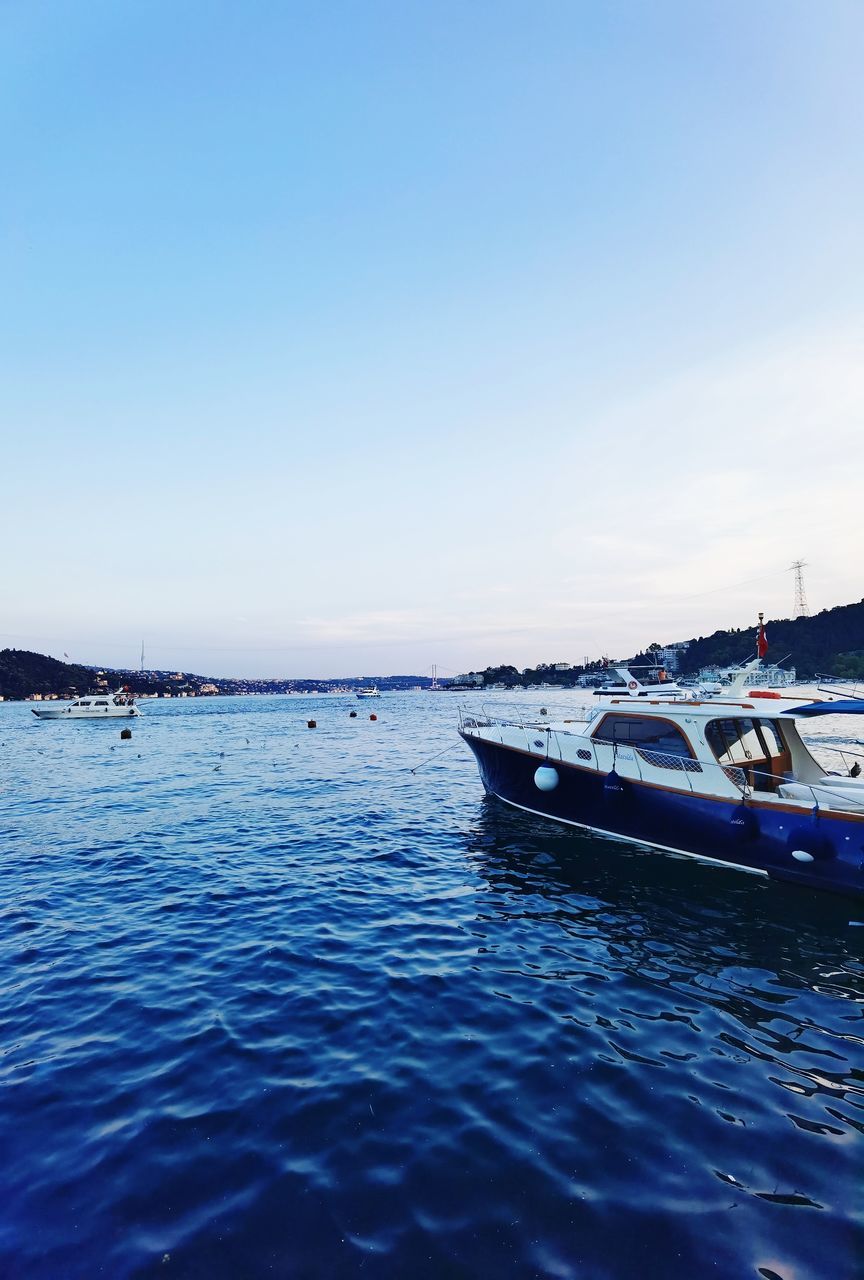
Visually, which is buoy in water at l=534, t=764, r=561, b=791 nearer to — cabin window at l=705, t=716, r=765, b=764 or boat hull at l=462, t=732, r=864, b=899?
boat hull at l=462, t=732, r=864, b=899

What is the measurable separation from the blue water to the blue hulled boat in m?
0.72

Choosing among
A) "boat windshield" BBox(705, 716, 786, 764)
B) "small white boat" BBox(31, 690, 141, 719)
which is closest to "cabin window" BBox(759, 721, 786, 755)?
"boat windshield" BBox(705, 716, 786, 764)

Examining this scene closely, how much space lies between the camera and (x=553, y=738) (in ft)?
51.7

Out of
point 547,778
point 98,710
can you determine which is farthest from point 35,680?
point 547,778

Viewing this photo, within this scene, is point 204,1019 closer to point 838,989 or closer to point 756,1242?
point 756,1242

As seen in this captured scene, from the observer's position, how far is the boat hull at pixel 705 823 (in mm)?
10875

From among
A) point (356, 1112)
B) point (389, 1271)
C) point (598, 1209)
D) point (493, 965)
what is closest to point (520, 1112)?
point (598, 1209)

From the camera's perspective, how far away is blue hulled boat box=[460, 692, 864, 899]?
11.2m

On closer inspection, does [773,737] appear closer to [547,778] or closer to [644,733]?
[644,733]

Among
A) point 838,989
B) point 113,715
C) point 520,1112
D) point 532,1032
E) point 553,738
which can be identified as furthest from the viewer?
point 113,715

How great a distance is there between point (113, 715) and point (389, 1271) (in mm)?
86150

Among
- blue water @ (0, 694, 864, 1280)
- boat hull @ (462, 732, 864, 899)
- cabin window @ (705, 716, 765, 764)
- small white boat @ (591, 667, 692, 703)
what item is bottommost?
blue water @ (0, 694, 864, 1280)

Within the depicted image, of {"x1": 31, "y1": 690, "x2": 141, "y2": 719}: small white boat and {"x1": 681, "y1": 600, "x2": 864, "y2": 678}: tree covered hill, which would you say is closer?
{"x1": 31, "y1": 690, "x2": 141, "y2": 719}: small white boat

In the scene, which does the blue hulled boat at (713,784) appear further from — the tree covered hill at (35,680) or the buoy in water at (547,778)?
the tree covered hill at (35,680)
